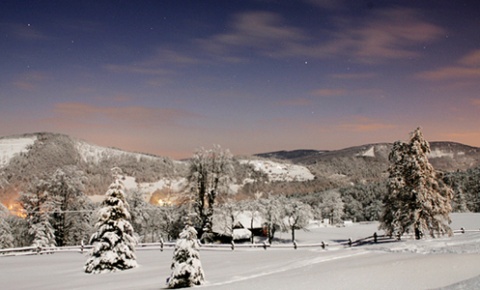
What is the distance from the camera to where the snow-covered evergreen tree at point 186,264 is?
1644cm

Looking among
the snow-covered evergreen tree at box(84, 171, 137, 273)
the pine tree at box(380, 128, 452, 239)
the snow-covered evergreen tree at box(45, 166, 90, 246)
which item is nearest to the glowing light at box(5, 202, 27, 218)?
the snow-covered evergreen tree at box(45, 166, 90, 246)

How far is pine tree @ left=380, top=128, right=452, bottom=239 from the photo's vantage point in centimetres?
3384

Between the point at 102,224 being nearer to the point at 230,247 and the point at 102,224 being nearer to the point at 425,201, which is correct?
the point at 230,247

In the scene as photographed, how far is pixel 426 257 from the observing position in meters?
17.4

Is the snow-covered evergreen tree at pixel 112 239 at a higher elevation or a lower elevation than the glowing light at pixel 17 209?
lower

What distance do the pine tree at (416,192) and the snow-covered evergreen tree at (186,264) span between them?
77.5 feet

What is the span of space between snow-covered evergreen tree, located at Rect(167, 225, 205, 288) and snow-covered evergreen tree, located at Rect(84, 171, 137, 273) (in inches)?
329

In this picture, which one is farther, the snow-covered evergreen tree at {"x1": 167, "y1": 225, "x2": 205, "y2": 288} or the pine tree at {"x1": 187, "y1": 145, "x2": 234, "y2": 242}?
the pine tree at {"x1": 187, "y1": 145, "x2": 234, "y2": 242}

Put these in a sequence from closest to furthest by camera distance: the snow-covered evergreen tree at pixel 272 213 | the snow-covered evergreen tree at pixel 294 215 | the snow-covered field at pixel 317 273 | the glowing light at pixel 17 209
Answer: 1. the snow-covered field at pixel 317 273
2. the glowing light at pixel 17 209
3. the snow-covered evergreen tree at pixel 272 213
4. the snow-covered evergreen tree at pixel 294 215

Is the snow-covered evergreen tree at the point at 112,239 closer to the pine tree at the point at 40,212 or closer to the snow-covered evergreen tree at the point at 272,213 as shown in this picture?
the pine tree at the point at 40,212

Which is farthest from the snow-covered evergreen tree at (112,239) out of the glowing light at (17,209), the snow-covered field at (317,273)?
the glowing light at (17,209)

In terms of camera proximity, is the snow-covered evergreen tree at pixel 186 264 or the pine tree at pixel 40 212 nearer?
the snow-covered evergreen tree at pixel 186 264

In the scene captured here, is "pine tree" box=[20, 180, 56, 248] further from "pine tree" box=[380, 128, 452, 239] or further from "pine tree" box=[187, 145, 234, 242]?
"pine tree" box=[380, 128, 452, 239]

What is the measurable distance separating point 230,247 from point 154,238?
41.4m
